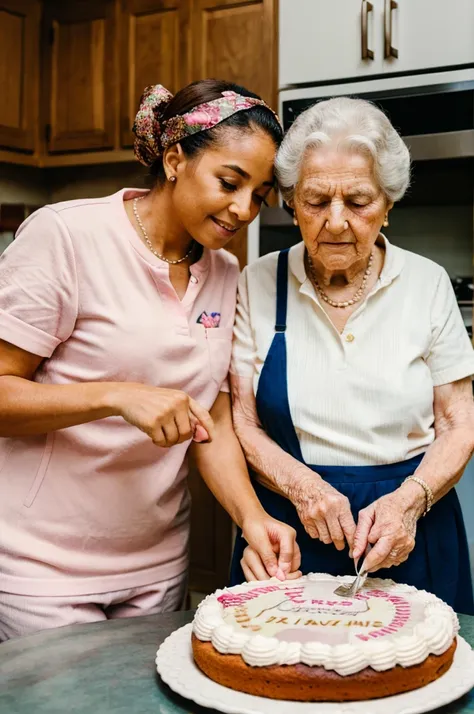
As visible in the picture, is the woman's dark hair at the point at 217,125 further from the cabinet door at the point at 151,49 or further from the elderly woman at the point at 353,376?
the cabinet door at the point at 151,49

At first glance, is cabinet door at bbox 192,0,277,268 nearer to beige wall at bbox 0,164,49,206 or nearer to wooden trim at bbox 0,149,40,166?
wooden trim at bbox 0,149,40,166

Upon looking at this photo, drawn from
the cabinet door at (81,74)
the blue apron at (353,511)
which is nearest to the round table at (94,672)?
the blue apron at (353,511)

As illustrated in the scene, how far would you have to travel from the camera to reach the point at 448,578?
1.53 metres

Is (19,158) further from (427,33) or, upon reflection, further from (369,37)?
(427,33)

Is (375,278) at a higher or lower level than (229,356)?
higher

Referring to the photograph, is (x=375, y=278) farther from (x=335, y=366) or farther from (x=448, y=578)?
(x=448, y=578)

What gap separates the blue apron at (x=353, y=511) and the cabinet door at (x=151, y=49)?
5.72 ft

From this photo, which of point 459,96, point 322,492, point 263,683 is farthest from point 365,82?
point 263,683

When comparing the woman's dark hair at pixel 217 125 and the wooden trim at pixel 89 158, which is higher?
the wooden trim at pixel 89 158

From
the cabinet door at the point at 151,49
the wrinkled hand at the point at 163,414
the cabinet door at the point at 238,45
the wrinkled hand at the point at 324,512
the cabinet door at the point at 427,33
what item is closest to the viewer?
the wrinkled hand at the point at 163,414

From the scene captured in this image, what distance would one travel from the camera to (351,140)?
4.62ft

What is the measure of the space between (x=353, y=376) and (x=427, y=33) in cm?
149

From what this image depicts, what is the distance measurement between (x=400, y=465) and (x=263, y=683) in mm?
575

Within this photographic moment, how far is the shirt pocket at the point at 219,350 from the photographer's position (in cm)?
152
